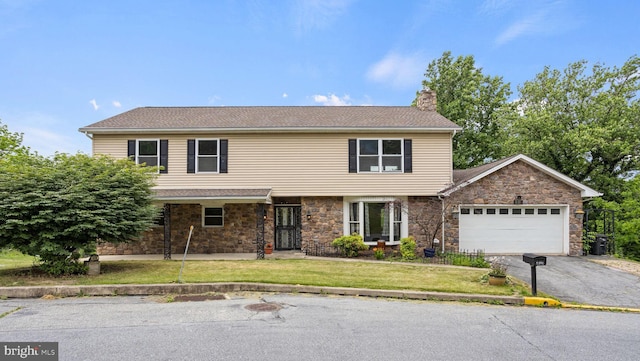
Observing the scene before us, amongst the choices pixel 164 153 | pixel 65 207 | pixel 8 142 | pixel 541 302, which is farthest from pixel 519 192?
pixel 8 142

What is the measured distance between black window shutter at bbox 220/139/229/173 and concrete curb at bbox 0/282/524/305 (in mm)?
6560

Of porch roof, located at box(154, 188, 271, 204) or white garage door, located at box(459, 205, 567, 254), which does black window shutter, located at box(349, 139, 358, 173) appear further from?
white garage door, located at box(459, 205, 567, 254)

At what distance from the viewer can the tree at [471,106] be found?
→ 2448 cm

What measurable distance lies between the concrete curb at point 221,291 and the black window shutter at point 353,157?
670 cm

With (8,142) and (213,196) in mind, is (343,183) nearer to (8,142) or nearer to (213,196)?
(213,196)

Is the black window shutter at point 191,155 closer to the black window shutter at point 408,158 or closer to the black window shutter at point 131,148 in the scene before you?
the black window shutter at point 131,148

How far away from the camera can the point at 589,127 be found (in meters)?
20.2

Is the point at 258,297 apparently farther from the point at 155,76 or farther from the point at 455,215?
the point at 155,76

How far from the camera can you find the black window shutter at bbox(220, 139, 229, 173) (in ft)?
46.6

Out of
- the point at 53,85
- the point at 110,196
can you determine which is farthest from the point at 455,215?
the point at 53,85

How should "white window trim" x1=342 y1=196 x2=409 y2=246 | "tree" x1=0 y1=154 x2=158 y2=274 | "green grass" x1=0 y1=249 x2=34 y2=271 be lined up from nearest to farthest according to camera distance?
"tree" x1=0 y1=154 x2=158 y2=274 → "green grass" x1=0 y1=249 x2=34 y2=271 → "white window trim" x1=342 y1=196 x2=409 y2=246

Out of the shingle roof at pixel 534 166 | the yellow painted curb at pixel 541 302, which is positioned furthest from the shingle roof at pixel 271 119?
the yellow painted curb at pixel 541 302

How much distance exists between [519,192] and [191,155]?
43.7ft

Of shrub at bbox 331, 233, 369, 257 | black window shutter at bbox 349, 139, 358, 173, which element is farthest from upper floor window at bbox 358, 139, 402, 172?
shrub at bbox 331, 233, 369, 257
